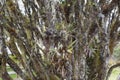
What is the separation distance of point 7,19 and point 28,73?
502 mm

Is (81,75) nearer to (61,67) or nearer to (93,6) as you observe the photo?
(61,67)

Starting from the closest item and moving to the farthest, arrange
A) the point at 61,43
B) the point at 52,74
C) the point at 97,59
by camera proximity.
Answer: the point at 61,43 → the point at 52,74 → the point at 97,59

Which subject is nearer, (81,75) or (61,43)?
(61,43)

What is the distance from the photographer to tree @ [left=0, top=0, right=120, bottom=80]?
2.21 metres

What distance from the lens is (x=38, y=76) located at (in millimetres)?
2693

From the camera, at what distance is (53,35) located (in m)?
2.09

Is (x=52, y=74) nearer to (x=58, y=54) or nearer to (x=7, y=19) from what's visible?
(x=58, y=54)

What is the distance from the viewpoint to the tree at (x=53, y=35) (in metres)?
2.21

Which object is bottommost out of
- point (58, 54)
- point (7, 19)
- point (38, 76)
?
point (38, 76)

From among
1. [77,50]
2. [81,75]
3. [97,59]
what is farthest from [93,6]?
[97,59]

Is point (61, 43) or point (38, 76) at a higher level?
point (61, 43)

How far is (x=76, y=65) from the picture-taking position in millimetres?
2352

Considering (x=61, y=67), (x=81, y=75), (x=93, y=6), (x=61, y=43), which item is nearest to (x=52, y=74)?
(x=61, y=67)

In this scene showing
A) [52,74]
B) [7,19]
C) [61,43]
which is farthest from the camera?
[52,74]
